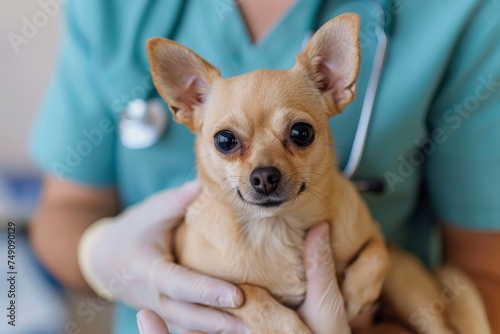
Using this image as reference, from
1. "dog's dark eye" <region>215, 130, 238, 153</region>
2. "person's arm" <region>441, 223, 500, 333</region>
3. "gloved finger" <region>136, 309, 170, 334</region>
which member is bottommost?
"person's arm" <region>441, 223, 500, 333</region>

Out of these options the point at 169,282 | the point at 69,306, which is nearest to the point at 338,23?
the point at 169,282

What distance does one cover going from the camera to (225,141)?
2.63 feet

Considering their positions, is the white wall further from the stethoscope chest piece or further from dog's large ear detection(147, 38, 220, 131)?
dog's large ear detection(147, 38, 220, 131)

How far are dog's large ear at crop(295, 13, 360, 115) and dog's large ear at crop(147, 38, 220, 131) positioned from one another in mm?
150

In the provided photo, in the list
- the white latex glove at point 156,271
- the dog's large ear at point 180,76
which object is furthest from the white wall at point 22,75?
the dog's large ear at point 180,76

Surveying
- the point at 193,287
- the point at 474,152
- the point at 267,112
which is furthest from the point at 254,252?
the point at 474,152

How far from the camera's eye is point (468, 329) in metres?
0.98

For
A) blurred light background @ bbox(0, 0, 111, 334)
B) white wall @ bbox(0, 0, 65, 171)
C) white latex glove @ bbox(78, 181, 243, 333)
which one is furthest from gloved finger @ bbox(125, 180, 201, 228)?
white wall @ bbox(0, 0, 65, 171)

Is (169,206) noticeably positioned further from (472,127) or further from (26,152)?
(26,152)

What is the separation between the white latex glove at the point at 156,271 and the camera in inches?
34.1

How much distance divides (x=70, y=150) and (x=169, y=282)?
0.40 meters

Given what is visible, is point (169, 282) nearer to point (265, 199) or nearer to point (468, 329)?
point (265, 199)

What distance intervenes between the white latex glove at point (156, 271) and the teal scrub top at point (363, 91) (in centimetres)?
12

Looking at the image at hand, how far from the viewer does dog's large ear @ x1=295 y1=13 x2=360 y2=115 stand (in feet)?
2.51
